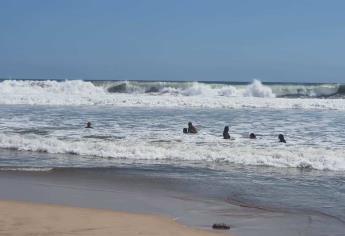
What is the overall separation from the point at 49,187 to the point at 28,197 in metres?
0.89

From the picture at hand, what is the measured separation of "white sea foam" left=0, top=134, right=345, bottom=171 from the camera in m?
12.3

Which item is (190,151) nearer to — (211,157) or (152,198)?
(211,157)

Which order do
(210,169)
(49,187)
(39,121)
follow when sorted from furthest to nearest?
(39,121) < (210,169) < (49,187)

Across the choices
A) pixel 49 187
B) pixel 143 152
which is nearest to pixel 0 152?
pixel 143 152

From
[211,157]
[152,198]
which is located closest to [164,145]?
[211,157]

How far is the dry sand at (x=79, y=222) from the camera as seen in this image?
6.29 meters

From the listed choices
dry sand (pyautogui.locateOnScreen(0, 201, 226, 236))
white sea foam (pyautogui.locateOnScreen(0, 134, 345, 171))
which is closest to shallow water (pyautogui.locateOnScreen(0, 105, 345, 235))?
white sea foam (pyautogui.locateOnScreen(0, 134, 345, 171))

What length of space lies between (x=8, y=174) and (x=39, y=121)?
1139cm

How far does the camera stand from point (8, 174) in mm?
10375

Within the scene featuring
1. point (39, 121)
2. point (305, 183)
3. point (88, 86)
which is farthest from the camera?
point (88, 86)

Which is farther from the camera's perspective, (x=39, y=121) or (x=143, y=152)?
(x=39, y=121)

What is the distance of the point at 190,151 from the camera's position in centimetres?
1359

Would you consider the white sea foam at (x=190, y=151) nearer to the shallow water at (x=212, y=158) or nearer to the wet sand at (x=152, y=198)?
the shallow water at (x=212, y=158)

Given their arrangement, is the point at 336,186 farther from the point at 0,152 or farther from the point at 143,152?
the point at 0,152
